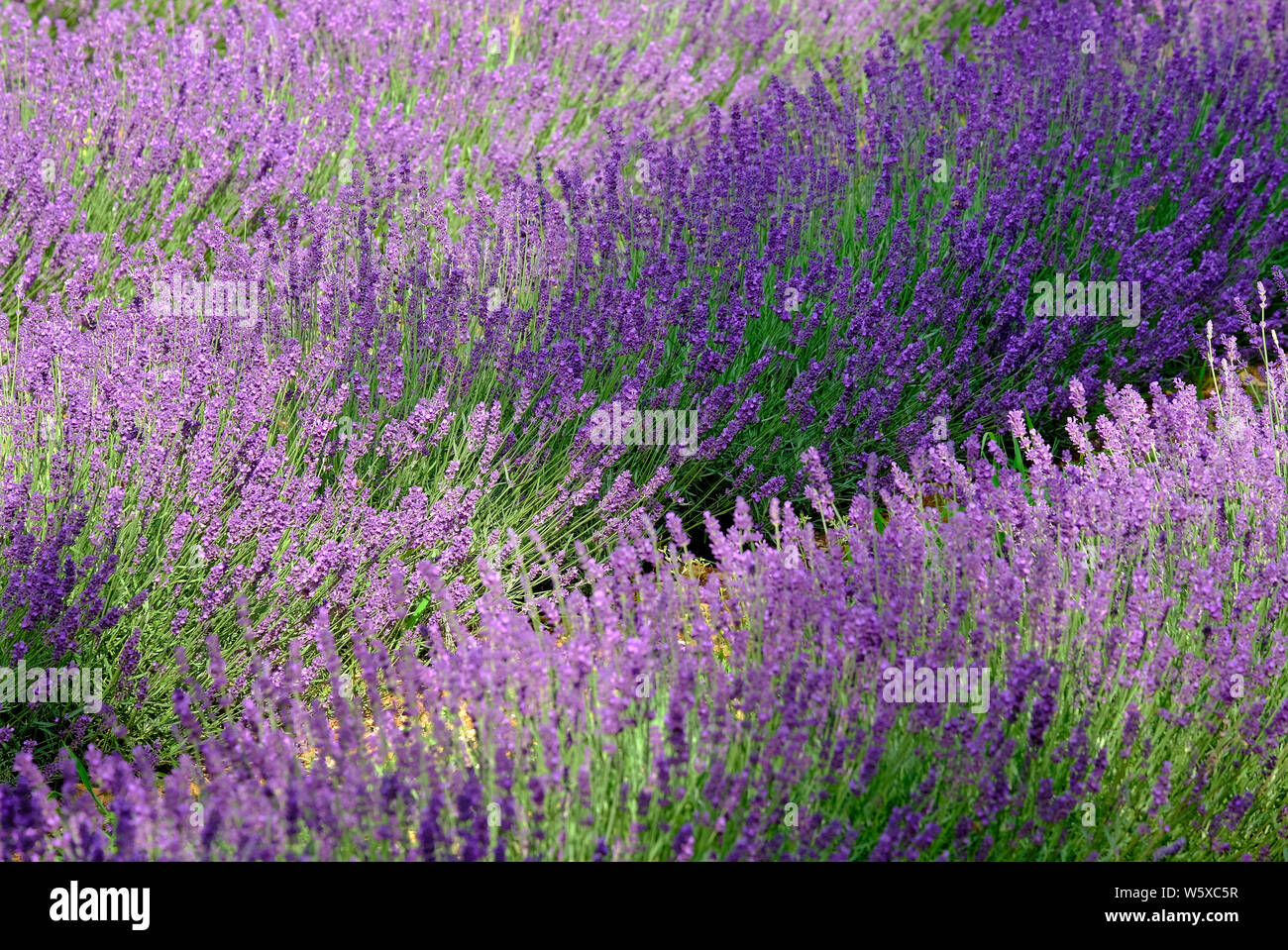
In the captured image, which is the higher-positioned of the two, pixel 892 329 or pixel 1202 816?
pixel 892 329

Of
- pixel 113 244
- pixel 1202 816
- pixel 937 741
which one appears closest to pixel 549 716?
pixel 937 741

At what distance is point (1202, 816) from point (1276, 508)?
0.70 m

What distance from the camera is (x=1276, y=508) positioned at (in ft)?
7.84

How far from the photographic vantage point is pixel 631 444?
10.1ft

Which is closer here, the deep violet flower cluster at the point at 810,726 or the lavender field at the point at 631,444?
the deep violet flower cluster at the point at 810,726

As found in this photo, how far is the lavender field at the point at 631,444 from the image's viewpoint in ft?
6.23

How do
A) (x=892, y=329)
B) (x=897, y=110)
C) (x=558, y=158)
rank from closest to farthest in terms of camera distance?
(x=892, y=329) < (x=897, y=110) < (x=558, y=158)

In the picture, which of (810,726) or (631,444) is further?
(631,444)

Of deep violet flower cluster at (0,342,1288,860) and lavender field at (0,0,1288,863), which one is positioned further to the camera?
lavender field at (0,0,1288,863)

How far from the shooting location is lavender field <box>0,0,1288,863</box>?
1.90 meters

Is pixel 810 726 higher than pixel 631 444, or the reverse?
pixel 631 444
